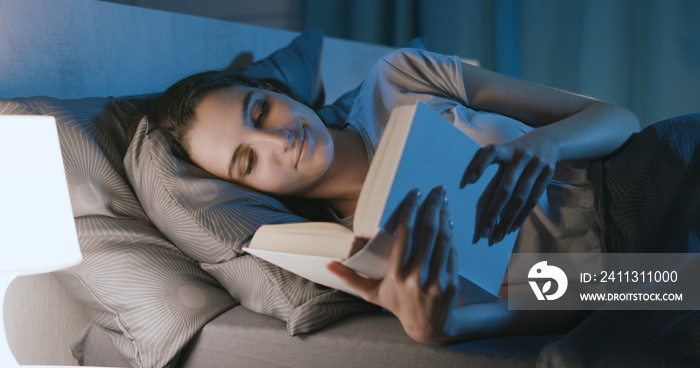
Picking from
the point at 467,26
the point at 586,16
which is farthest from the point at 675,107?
the point at 467,26

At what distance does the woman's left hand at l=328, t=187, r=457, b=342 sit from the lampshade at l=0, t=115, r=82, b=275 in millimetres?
386

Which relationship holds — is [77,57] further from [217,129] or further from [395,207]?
[395,207]

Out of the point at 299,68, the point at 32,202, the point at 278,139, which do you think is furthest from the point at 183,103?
the point at 299,68

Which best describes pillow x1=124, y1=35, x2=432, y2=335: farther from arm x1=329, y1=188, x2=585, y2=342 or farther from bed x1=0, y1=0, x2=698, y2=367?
arm x1=329, y1=188, x2=585, y2=342

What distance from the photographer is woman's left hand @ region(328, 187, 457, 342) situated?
2.02 feet

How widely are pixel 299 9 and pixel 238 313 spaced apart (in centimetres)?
216

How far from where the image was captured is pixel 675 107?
2.18 metres

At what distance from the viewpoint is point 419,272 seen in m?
0.65

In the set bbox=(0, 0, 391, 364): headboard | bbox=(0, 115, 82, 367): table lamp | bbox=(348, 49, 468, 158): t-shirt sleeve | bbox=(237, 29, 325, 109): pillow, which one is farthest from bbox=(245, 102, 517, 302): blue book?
bbox=(237, 29, 325, 109): pillow

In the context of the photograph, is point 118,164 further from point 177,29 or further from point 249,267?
point 177,29

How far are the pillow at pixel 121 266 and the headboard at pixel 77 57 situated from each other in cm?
11

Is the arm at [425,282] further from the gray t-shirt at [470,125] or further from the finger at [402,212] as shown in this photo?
the gray t-shirt at [470,125]

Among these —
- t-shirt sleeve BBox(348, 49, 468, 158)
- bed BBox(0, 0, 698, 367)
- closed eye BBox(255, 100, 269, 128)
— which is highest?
t-shirt sleeve BBox(348, 49, 468, 158)

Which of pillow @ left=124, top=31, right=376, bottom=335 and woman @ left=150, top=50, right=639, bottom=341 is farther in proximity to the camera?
pillow @ left=124, top=31, right=376, bottom=335
